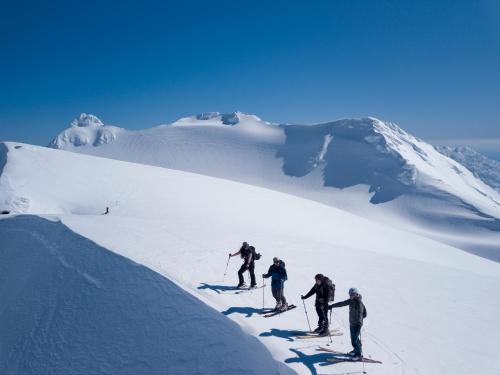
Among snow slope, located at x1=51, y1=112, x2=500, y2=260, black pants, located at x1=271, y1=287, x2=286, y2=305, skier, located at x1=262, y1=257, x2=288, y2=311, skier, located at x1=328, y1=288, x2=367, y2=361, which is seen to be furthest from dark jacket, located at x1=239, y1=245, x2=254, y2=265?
snow slope, located at x1=51, y1=112, x2=500, y2=260

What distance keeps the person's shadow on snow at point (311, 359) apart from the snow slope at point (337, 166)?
8318 centimetres

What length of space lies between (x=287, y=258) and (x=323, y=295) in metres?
8.88

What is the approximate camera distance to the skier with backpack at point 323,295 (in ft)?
32.7

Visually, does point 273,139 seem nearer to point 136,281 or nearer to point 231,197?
point 231,197

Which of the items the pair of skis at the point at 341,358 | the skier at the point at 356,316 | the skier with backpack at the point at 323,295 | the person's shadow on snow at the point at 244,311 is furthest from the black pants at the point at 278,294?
the skier at the point at 356,316

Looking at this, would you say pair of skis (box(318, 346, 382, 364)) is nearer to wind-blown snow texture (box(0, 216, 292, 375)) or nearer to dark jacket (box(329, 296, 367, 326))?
dark jacket (box(329, 296, 367, 326))

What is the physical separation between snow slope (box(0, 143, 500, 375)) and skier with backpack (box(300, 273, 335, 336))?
35 centimetres

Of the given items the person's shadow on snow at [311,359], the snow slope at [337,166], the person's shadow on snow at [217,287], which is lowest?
the person's shadow on snow at [311,359]

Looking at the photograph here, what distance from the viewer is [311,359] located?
8.88 m

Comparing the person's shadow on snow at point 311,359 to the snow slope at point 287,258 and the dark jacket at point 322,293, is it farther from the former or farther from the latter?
the dark jacket at point 322,293

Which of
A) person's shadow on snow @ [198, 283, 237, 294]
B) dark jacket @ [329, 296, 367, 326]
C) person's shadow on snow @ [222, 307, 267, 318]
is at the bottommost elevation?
person's shadow on snow @ [222, 307, 267, 318]

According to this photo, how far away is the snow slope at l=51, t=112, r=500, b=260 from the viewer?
4006 inches

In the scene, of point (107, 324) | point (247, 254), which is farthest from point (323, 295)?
point (107, 324)

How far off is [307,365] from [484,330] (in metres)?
8.54
